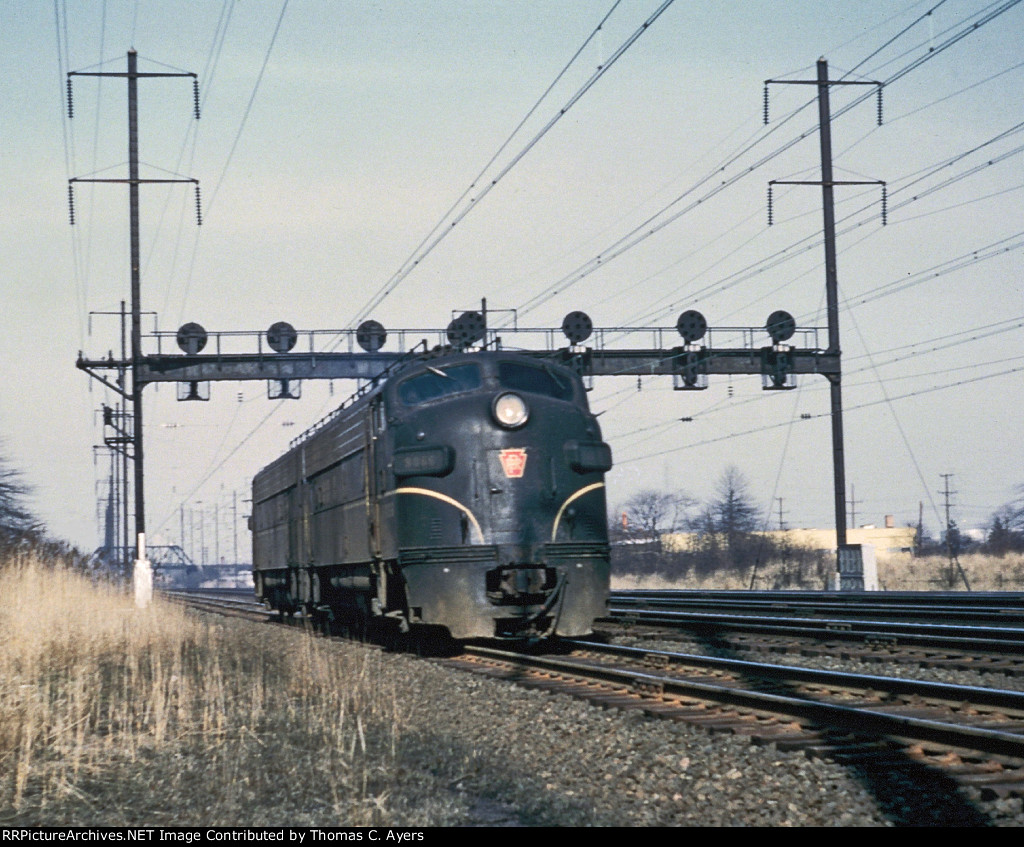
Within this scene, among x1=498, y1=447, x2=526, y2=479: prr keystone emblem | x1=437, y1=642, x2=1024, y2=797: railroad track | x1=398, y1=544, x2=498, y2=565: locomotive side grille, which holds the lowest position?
x1=437, y1=642, x2=1024, y2=797: railroad track

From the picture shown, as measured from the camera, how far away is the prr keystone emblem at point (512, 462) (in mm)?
14430

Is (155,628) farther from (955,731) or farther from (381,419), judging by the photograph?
(955,731)

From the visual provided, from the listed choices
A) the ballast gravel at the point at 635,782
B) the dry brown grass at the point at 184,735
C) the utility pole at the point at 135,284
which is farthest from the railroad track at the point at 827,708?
the utility pole at the point at 135,284

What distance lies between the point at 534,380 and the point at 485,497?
1.95 m

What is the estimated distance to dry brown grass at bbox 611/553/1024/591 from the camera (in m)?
38.3

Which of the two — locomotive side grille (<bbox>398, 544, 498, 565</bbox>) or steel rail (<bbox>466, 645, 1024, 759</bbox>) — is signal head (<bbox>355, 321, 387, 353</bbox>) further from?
steel rail (<bbox>466, 645, 1024, 759</bbox>)

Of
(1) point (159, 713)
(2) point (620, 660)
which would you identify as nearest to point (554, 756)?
(1) point (159, 713)

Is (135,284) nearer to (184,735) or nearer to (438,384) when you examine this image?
(438,384)

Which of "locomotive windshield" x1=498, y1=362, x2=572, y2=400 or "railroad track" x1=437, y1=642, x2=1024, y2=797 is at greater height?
"locomotive windshield" x1=498, y1=362, x2=572, y2=400

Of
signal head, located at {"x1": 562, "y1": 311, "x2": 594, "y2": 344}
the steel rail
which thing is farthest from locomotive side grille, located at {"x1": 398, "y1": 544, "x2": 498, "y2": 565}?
signal head, located at {"x1": 562, "y1": 311, "x2": 594, "y2": 344}

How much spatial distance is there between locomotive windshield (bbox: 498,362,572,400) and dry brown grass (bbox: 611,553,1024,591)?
72.7ft

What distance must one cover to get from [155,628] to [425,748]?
11.4m

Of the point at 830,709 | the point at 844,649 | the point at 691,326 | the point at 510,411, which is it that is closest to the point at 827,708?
the point at 830,709

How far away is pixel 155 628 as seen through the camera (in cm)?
1873
